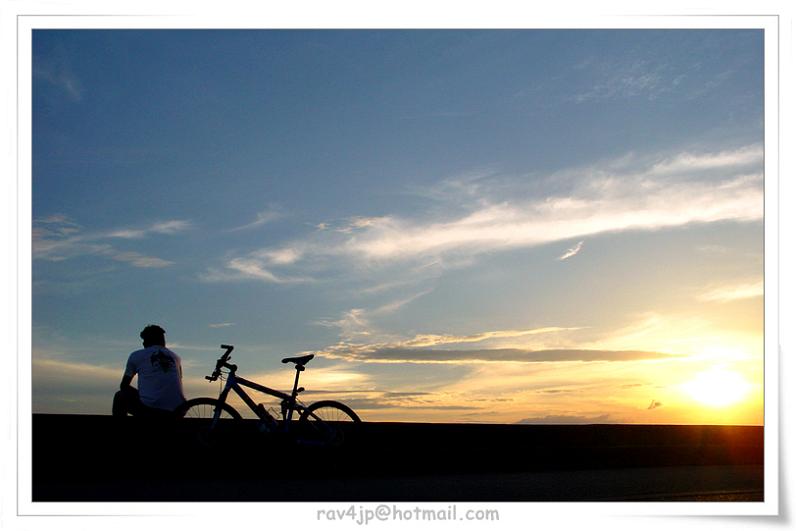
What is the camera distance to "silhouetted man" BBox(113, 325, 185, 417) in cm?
1038

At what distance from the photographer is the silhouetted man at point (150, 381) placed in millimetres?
10383

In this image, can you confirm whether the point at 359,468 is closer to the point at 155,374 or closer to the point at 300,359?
the point at 300,359

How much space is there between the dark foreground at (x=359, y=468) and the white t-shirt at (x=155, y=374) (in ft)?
0.81

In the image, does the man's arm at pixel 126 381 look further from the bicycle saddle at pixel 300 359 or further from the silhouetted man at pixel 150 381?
the bicycle saddle at pixel 300 359

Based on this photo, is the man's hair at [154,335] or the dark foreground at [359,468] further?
the man's hair at [154,335]

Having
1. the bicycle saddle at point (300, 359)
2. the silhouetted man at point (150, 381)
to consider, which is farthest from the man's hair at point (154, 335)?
the bicycle saddle at point (300, 359)

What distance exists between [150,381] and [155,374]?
82 millimetres

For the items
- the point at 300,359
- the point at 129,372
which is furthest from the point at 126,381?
the point at 300,359

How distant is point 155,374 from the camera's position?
34.1 ft

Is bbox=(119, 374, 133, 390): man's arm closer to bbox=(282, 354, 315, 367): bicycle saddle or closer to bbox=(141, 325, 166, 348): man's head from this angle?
bbox=(141, 325, 166, 348): man's head

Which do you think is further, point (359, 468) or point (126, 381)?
point (359, 468)

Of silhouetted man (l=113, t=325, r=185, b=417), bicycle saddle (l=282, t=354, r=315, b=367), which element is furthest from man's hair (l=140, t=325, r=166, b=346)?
bicycle saddle (l=282, t=354, r=315, b=367)
